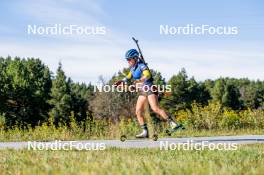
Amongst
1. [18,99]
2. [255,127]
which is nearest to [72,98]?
[18,99]

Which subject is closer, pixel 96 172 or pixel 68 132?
pixel 96 172

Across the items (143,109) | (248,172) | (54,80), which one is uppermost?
(54,80)

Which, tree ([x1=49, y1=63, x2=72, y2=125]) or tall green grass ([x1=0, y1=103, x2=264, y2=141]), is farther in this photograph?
tree ([x1=49, y1=63, x2=72, y2=125])

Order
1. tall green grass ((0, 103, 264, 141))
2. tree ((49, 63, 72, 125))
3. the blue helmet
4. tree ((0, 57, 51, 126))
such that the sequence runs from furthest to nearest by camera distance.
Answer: tree ((0, 57, 51, 126)), tree ((49, 63, 72, 125)), tall green grass ((0, 103, 264, 141)), the blue helmet

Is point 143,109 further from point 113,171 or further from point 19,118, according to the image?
point 19,118

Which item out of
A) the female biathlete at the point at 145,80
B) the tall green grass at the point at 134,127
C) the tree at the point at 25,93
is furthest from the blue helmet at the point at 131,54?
the tree at the point at 25,93

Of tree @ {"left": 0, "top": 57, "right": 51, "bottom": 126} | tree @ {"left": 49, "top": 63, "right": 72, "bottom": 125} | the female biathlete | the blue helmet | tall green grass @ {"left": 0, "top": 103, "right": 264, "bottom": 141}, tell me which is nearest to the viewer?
the female biathlete

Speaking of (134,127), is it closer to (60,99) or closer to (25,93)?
(60,99)

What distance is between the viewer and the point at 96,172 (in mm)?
4676

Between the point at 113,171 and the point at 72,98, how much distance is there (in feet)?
276

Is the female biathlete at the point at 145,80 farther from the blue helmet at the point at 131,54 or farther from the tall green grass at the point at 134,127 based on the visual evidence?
the tall green grass at the point at 134,127

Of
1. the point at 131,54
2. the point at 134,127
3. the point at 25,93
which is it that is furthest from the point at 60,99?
the point at 131,54

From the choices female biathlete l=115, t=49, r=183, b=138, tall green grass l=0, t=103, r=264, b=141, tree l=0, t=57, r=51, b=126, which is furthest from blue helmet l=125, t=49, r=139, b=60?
tree l=0, t=57, r=51, b=126

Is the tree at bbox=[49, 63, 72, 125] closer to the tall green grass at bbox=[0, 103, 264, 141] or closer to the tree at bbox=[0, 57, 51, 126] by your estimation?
the tree at bbox=[0, 57, 51, 126]
